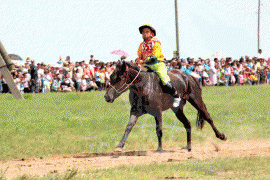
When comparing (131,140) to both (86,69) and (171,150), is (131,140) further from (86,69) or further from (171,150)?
(86,69)

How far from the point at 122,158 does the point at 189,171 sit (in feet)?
7.00

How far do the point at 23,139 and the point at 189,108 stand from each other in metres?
7.30

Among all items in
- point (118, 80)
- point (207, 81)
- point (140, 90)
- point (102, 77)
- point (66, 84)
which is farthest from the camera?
point (207, 81)

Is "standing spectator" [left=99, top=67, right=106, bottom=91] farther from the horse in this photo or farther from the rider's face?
the rider's face

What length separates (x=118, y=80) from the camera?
8.60 meters

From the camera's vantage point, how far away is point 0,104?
51.1 feet

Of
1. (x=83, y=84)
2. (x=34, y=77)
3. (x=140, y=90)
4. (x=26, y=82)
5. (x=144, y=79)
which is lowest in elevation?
(x=83, y=84)

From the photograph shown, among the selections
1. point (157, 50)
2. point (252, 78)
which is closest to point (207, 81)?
point (252, 78)

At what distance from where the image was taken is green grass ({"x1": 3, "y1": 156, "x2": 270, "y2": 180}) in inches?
264

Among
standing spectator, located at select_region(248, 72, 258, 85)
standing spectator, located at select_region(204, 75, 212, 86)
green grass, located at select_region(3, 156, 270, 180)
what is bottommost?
standing spectator, located at select_region(248, 72, 258, 85)

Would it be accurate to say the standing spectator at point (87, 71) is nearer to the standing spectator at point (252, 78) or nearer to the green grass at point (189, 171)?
the standing spectator at point (252, 78)

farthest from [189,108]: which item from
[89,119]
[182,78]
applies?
[182,78]

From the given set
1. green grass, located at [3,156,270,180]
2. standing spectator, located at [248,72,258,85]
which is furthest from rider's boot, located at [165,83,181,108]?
standing spectator, located at [248,72,258,85]

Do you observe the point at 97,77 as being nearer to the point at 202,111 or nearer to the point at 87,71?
the point at 87,71
